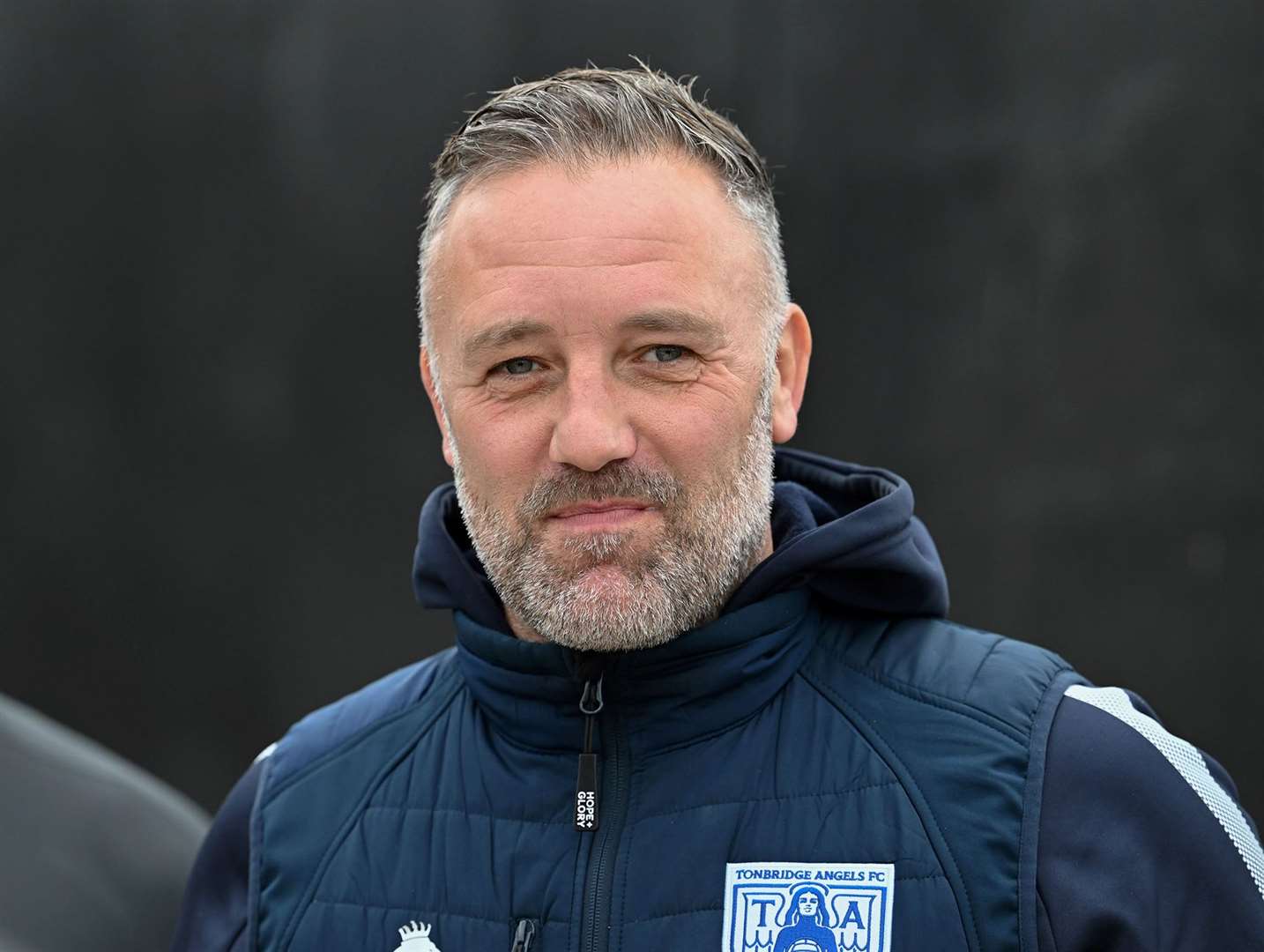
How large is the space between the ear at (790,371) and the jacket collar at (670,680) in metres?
0.18

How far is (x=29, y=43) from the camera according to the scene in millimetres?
2701

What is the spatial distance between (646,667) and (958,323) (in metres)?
1.16

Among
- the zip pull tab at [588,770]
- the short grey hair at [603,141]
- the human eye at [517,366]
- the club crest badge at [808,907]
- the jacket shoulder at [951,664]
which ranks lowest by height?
the club crest badge at [808,907]

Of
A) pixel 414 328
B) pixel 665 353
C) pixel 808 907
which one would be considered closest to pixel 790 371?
pixel 665 353

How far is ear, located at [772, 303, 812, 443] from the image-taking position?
4.99 feet

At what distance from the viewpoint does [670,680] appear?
1.40 metres

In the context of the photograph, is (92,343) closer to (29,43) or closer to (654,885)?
(29,43)

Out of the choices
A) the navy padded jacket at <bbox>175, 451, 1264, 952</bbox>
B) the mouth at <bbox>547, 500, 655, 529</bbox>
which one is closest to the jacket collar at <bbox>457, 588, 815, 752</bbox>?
the navy padded jacket at <bbox>175, 451, 1264, 952</bbox>

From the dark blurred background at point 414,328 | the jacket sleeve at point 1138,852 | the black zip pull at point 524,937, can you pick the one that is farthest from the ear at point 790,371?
the dark blurred background at point 414,328

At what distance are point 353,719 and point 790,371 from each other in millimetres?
571

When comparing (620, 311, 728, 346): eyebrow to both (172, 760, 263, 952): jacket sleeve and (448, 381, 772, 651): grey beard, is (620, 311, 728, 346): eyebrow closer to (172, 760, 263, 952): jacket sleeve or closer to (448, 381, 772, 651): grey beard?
(448, 381, 772, 651): grey beard

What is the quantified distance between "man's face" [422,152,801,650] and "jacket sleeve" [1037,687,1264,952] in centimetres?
36

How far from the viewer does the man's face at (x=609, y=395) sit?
136 cm

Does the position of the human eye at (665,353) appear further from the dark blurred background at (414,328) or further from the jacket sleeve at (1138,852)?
the dark blurred background at (414,328)
